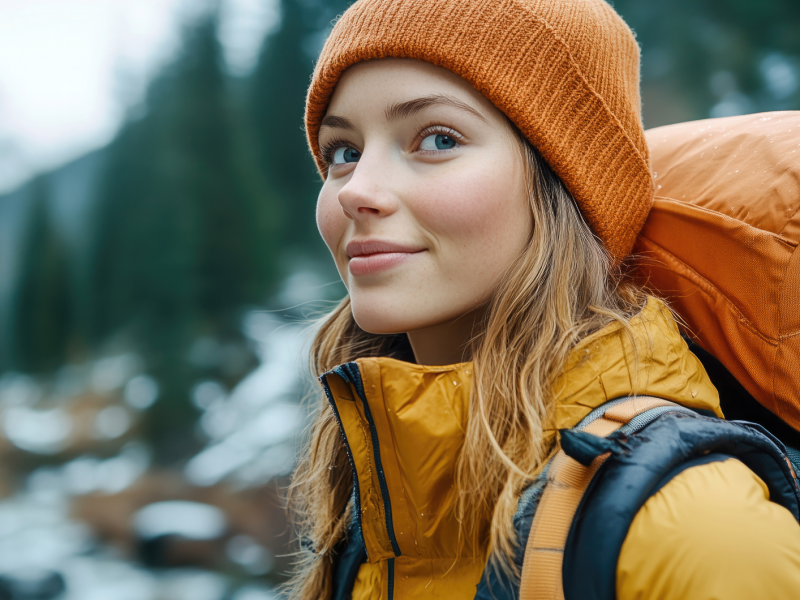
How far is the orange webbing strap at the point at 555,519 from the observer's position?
831 mm

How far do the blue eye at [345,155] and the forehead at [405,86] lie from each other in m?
0.13

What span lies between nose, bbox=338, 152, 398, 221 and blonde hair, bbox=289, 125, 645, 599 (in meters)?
0.31

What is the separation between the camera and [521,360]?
119 cm

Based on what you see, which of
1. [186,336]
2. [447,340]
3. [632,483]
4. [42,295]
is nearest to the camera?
[632,483]

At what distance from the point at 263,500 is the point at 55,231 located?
23.8 feet

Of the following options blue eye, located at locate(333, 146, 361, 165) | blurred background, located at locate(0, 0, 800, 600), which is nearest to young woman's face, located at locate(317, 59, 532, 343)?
blue eye, located at locate(333, 146, 361, 165)

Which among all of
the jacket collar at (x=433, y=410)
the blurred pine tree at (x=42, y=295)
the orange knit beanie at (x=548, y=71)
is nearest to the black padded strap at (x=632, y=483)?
the jacket collar at (x=433, y=410)

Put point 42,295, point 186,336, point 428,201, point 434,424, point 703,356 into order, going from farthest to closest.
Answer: point 42,295 → point 186,336 → point 703,356 → point 428,201 → point 434,424

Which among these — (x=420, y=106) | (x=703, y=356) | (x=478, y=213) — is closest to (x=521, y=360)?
(x=478, y=213)

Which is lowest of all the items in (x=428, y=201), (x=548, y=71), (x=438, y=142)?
(x=428, y=201)

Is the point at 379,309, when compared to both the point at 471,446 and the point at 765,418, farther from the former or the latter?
the point at 765,418

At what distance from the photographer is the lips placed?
1207 mm

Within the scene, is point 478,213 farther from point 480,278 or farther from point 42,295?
point 42,295

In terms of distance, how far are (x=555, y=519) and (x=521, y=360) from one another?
0.38m
